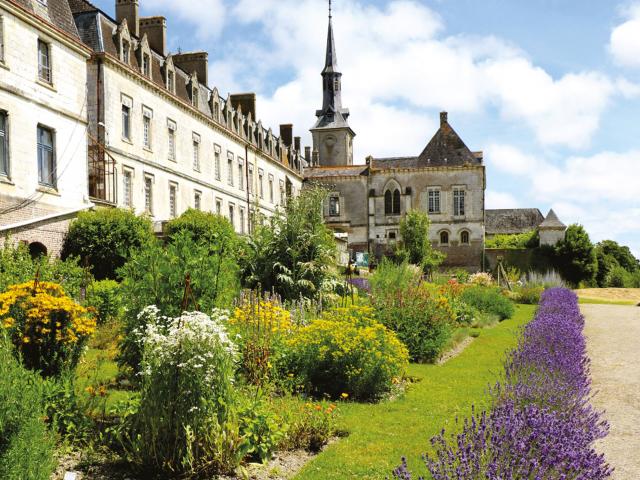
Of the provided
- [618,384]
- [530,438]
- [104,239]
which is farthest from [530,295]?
[530,438]

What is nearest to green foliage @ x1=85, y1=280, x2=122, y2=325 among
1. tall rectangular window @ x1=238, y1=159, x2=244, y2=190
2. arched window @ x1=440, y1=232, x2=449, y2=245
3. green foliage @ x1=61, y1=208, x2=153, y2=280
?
green foliage @ x1=61, y1=208, x2=153, y2=280

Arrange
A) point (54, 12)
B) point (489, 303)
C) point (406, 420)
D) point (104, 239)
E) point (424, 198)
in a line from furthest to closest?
point (424, 198)
point (489, 303)
point (54, 12)
point (104, 239)
point (406, 420)

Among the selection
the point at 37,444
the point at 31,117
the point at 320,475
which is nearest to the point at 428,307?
the point at 320,475

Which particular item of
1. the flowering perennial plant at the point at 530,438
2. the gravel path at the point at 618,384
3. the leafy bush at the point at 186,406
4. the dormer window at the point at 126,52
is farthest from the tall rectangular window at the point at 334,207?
the leafy bush at the point at 186,406

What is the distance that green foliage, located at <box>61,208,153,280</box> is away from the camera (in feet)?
60.0

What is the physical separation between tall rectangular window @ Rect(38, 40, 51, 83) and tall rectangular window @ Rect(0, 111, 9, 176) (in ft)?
6.79

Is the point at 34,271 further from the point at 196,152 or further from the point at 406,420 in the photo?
the point at 196,152

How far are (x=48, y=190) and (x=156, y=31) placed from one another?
1565 cm

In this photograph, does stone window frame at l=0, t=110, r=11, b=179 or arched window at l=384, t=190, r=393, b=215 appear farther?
arched window at l=384, t=190, r=393, b=215

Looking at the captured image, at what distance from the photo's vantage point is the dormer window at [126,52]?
25939mm

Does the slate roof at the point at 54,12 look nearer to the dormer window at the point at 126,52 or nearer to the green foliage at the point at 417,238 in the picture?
the dormer window at the point at 126,52

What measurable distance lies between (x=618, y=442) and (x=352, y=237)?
148ft

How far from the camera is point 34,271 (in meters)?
12.2

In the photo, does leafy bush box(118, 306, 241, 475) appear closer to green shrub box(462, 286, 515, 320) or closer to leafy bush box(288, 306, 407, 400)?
leafy bush box(288, 306, 407, 400)
